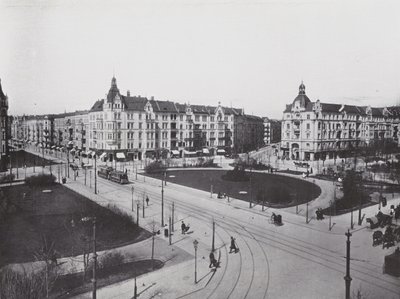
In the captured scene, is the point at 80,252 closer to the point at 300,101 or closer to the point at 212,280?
the point at 212,280

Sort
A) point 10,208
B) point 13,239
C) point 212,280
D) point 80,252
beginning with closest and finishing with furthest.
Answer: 1. point 212,280
2. point 80,252
3. point 13,239
4. point 10,208

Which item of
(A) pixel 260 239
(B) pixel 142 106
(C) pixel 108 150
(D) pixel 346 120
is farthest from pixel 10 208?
(D) pixel 346 120

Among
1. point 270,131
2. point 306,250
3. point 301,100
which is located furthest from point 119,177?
point 270,131

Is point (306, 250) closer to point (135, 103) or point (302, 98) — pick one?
point (302, 98)

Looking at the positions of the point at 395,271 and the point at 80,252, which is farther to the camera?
the point at 80,252

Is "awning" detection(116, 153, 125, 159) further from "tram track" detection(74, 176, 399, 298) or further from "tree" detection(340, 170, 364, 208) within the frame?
"tree" detection(340, 170, 364, 208)

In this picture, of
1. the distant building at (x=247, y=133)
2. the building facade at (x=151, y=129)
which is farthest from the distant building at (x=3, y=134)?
the distant building at (x=247, y=133)

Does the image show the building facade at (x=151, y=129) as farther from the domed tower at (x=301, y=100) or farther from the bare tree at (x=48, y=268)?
the bare tree at (x=48, y=268)
